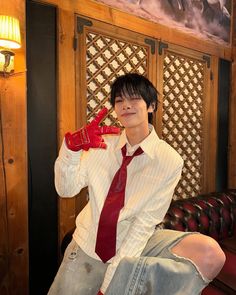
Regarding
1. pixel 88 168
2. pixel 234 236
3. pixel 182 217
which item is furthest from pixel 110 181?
pixel 234 236

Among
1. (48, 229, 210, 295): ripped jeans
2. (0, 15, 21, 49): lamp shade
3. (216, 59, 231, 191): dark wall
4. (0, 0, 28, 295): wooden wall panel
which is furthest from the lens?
(216, 59, 231, 191): dark wall

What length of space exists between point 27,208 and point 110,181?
0.70m

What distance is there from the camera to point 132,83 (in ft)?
4.15

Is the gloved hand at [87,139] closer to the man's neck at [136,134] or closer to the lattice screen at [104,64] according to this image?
the man's neck at [136,134]

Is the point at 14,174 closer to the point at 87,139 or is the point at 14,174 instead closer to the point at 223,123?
the point at 87,139

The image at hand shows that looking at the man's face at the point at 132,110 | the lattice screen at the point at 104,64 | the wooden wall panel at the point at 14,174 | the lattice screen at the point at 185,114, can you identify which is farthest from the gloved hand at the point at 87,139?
the lattice screen at the point at 185,114

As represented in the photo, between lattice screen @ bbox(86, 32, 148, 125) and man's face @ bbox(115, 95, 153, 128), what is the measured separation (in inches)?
28.4

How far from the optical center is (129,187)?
1.23 meters

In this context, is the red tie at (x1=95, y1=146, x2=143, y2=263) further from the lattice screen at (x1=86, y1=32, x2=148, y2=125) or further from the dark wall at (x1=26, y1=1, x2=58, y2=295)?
the lattice screen at (x1=86, y1=32, x2=148, y2=125)

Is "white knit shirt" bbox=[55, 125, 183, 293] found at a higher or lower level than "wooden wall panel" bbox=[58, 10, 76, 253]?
lower

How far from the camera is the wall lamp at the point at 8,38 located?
1416 mm

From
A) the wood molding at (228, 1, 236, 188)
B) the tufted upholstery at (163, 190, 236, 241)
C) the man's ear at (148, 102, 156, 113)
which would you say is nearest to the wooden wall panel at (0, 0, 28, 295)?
the man's ear at (148, 102, 156, 113)

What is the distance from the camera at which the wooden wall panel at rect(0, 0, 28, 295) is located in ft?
5.18

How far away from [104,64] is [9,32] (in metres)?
0.73
